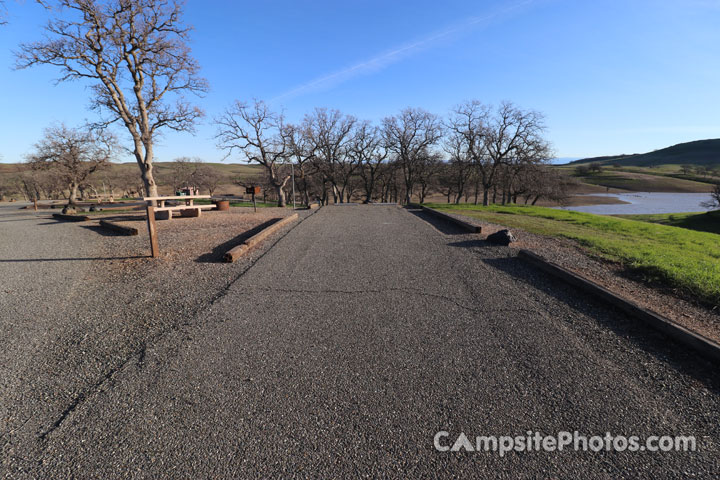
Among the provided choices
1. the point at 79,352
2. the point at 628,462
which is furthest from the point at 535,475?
the point at 79,352

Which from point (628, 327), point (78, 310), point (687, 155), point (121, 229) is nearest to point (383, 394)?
point (628, 327)

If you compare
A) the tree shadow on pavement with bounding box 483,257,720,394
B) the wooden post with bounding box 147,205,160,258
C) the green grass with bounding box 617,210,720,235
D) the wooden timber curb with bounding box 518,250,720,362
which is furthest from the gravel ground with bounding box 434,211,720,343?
the green grass with bounding box 617,210,720,235

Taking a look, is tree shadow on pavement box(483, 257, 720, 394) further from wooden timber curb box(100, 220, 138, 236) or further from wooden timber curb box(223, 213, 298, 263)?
wooden timber curb box(100, 220, 138, 236)

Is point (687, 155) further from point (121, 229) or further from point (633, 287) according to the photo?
point (121, 229)

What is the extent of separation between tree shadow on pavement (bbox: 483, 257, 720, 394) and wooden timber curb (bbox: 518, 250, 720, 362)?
6cm

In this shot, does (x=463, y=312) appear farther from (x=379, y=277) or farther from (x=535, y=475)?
(x=535, y=475)

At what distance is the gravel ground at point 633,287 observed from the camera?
3.97 m

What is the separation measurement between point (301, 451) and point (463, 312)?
113 inches

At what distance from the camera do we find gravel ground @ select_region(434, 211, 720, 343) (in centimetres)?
397

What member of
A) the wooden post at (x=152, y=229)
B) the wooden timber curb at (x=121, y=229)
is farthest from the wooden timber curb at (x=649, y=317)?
the wooden timber curb at (x=121, y=229)

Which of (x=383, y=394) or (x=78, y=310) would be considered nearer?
(x=383, y=394)

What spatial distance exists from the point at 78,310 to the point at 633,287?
8710 millimetres

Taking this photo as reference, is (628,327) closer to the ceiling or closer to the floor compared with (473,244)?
closer to the floor

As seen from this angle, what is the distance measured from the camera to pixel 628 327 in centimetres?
380
